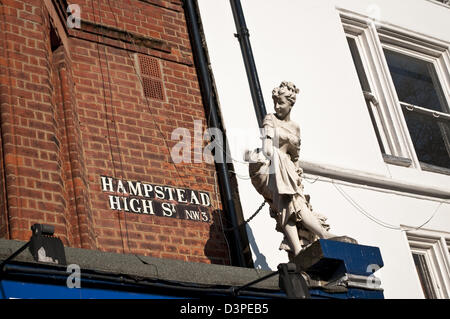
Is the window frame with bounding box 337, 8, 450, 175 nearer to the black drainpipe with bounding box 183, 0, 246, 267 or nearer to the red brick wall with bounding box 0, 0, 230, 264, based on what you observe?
the black drainpipe with bounding box 183, 0, 246, 267

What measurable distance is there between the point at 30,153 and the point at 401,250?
523 centimetres

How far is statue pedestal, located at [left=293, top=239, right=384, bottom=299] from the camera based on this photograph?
888 centimetres

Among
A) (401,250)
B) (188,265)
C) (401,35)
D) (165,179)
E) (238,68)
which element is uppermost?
(401,35)

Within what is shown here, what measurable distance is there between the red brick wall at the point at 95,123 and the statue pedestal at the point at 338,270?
1.90 m

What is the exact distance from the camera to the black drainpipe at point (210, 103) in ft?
36.0

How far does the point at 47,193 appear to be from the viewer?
880 cm

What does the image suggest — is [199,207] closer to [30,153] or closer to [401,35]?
[30,153]

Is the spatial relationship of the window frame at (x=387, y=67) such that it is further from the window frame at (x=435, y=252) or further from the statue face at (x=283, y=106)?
the statue face at (x=283, y=106)

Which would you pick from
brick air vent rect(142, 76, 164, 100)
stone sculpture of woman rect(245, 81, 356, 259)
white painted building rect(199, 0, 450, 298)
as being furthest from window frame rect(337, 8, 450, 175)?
stone sculpture of woman rect(245, 81, 356, 259)

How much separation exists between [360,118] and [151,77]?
3.10 m

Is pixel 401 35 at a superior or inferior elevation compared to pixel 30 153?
superior

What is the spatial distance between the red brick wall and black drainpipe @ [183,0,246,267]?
95 mm

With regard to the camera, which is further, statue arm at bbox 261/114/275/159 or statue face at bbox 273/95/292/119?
statue face at bbox 273/95/292/119
